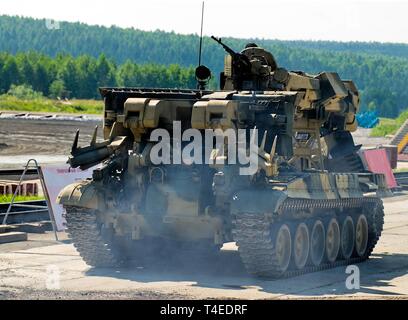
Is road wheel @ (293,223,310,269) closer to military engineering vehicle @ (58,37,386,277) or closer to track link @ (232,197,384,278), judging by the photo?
military engineering vehicle @ (58,37,386,277)

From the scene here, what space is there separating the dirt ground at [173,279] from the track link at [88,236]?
268mm

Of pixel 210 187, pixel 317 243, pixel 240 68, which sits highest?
pixel 240 68

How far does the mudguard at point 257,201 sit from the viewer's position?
64.7 feet

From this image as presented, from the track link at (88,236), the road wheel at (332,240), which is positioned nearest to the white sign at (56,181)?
the track link at (88,236)

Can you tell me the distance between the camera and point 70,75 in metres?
→ 165

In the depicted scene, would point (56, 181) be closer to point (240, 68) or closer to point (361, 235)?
point (240, 68)

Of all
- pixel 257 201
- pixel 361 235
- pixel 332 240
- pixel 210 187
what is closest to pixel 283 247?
pixel 257 201

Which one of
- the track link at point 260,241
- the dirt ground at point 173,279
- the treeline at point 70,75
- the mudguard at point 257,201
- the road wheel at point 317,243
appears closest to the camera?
the dirt ground at point 173,279

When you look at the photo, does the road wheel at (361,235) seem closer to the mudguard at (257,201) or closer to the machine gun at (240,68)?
the machine gun at (240,68)

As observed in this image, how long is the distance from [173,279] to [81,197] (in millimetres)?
2234

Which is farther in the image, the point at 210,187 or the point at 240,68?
the point at 240,68

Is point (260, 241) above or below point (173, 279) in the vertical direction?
above

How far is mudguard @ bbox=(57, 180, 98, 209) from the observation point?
70.2 ft

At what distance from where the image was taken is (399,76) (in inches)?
7461
